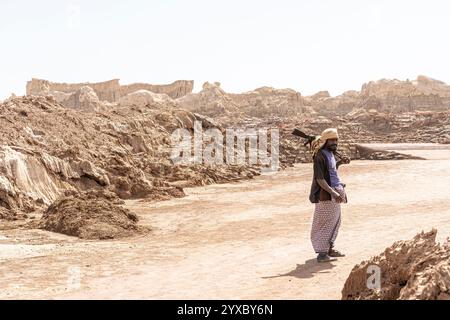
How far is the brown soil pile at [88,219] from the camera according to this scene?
8.36 meters

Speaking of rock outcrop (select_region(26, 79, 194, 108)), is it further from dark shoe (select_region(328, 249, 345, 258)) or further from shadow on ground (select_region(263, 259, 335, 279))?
shadow on ground (select_region(263, 259, 335, 279))

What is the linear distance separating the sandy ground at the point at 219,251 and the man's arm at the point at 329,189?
2.21ft

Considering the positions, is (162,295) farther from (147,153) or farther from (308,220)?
(147,153)

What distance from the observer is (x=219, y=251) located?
6641 mm

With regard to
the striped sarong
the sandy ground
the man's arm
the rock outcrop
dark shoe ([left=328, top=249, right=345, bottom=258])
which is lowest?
the sandy ground

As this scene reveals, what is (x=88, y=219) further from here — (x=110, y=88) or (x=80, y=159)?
(x=110, y=88)

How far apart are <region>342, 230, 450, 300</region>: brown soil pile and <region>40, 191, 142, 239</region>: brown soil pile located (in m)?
5.25

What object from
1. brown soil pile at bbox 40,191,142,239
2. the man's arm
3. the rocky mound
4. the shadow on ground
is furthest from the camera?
the rocky mound

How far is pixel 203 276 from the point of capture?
5.20 m

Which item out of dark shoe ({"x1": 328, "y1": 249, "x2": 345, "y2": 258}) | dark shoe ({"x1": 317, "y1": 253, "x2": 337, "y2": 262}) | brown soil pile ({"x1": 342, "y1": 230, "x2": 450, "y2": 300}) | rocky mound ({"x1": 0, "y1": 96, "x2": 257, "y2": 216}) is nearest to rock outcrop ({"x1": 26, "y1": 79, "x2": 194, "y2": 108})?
rocky mound ({"x1": 0, "y1": 96, "x2": 257, "y2": 216})

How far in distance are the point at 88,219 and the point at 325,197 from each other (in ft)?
15.6

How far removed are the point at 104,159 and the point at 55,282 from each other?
35.5 ft

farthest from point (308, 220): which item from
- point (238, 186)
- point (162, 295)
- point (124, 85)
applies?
point (124, 85)

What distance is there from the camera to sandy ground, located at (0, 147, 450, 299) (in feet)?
15.5
